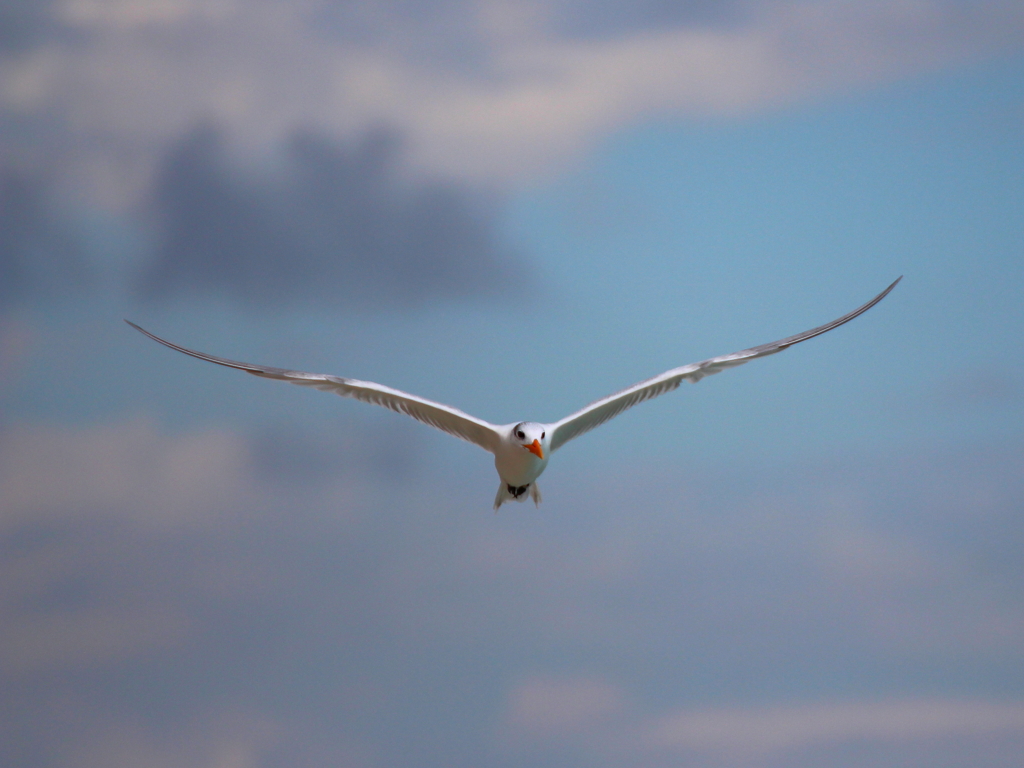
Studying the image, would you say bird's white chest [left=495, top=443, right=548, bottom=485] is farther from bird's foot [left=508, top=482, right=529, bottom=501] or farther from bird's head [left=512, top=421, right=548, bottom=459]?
bird's foot [left=508, top=482, right=529, bottom=501]

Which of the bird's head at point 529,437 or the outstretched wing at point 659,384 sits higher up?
the outstretched wing at point 659,384

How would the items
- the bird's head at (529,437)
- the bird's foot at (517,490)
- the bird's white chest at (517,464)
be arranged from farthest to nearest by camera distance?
the bird's foot at (517,490)
the bird's white chest at (517,464)
the bird's head at (529,437)

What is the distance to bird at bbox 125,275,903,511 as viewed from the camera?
2406 cm

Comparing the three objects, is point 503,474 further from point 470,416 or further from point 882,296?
point 882,296

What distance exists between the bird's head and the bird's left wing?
0.65m

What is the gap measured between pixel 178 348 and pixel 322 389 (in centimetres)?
296

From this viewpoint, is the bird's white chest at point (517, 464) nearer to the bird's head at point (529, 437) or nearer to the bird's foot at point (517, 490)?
the bird's head at point (529, 437)

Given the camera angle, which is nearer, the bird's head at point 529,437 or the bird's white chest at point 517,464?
the bird's head at point 529,437

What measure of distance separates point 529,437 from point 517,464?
2.78 feet

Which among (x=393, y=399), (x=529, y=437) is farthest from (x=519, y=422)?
(x=393, y=399)

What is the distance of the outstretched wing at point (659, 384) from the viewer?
24.8 meters

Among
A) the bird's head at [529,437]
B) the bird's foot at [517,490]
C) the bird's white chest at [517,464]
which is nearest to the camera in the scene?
the bird's head at [529,437]

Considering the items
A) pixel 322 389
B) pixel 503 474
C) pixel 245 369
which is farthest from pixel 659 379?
pixel 245 369

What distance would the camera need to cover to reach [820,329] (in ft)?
85.0
